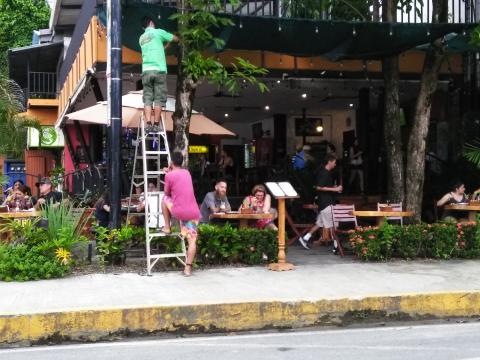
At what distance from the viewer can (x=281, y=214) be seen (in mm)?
8867

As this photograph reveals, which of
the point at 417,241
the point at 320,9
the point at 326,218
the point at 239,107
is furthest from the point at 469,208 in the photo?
the point at 239,107

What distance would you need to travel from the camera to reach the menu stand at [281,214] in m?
8.77

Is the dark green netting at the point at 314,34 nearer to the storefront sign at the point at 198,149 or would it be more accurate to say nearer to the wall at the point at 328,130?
the wall at the point at 328,130

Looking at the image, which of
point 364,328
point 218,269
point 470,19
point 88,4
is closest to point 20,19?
point 88,4

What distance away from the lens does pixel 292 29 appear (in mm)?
10086

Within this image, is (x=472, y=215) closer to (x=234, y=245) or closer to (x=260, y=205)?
(x=260, y=205)

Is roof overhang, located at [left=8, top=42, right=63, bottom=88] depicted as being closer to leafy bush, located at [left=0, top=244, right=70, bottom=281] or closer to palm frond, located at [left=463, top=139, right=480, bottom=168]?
leafy bush, located at [left=0, top=244, right=70, bottom=281]

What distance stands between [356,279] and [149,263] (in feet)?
9.71

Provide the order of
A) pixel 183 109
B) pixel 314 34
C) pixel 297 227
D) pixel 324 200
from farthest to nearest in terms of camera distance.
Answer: pixel 297 227 < pixel 324 200 < pixel 314 34 < pixel 183 109

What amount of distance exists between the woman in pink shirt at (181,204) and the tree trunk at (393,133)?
Result: 4593 mm

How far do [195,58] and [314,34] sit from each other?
92.4 inches

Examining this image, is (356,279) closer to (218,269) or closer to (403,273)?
(403,273)

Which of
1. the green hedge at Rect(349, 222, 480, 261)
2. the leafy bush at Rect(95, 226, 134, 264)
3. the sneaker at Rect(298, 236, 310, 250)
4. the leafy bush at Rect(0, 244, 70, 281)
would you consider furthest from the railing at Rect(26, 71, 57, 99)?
the green hedge at Rect(349, 222, 480, 261)

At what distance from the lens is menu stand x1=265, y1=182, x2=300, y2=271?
877 centimetres
